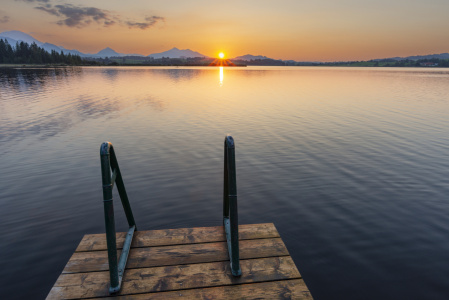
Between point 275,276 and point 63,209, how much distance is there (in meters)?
8.37

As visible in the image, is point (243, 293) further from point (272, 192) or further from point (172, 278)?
point (272, 192)

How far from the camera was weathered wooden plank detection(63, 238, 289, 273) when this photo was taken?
5109 mm

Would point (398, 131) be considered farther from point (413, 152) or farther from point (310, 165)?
point (310, 165)

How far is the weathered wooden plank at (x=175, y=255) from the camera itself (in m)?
5.11

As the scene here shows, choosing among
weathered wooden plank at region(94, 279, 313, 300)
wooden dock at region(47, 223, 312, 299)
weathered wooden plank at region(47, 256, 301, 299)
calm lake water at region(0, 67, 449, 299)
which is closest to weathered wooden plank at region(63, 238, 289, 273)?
wooden dock at region(47, 223, 312, 299)

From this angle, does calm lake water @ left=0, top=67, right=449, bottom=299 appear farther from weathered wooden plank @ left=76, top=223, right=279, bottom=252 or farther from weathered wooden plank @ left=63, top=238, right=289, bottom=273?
weathered wooden plank @ left=63, top=238, right=289, bottom=273

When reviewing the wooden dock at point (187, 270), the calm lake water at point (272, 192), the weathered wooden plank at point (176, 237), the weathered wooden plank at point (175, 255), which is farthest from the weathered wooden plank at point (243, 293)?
the calm lake water at point (272, 192)

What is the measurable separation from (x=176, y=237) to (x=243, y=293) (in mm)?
2080

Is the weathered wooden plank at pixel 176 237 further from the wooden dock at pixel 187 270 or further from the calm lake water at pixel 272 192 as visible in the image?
the calm lake water at pixel 272 192

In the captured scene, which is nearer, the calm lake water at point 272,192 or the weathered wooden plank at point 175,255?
the weathered wooden plank at point 175,255

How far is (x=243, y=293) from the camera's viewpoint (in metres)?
4.45

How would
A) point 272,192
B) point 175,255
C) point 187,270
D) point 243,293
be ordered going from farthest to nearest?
point 272,192, point 175,255, point 187,270, point 243,293

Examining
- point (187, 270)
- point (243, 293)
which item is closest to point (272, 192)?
point (187, 270)

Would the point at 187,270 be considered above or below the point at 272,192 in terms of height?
above
